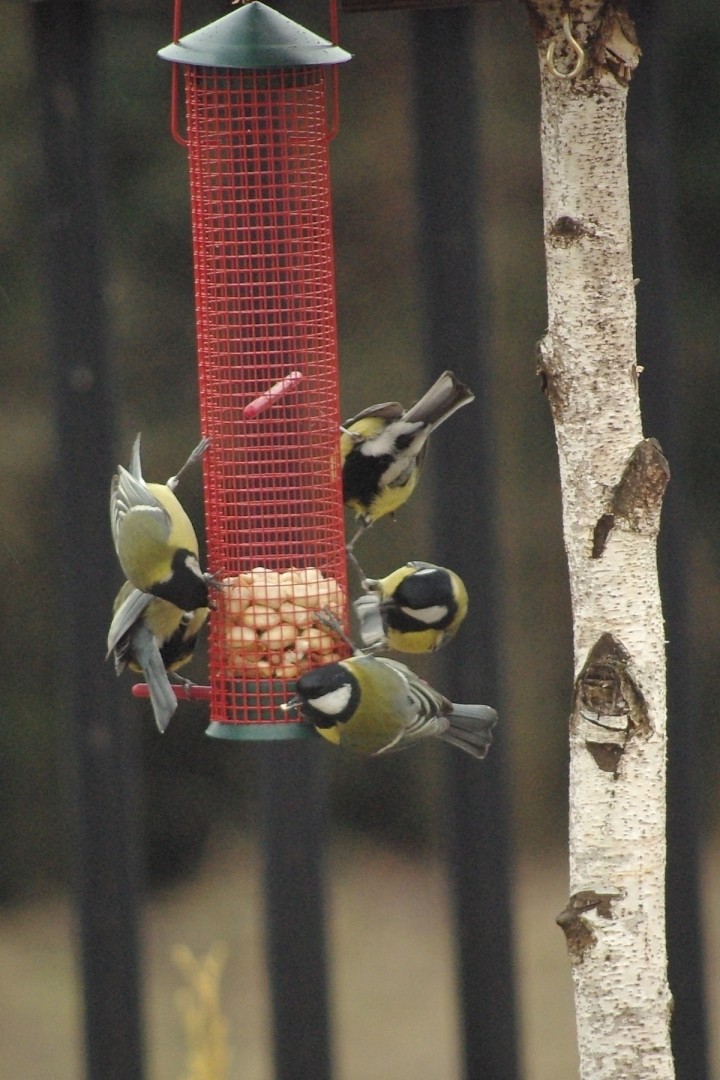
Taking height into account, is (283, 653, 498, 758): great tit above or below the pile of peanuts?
below

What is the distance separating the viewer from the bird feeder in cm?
275

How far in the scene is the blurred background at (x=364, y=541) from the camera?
4.05 m

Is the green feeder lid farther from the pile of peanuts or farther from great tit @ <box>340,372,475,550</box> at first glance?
the pile of peanuts

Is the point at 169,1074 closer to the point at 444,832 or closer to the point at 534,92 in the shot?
the point at 444,832

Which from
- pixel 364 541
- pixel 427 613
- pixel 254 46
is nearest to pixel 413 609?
pixel 427 613

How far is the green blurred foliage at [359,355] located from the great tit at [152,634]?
1162 mm

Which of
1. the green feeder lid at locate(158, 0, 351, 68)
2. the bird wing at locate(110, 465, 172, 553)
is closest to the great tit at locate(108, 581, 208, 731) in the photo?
the bird wing at locate(110, 465, 172, 553)

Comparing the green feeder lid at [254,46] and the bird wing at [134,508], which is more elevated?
the green feeder lid at [254,46]

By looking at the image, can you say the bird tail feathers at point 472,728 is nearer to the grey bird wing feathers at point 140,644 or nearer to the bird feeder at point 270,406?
the bird feeder at point 270,406

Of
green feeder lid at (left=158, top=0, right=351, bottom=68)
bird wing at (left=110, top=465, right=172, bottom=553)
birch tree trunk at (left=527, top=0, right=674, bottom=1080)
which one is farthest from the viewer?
bird wing at (left=110, top=465, right=172, bottom=553)

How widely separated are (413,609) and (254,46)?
38.8 inches

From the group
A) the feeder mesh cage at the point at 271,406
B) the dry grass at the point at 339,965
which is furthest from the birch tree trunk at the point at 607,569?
the dry grass at the point at 339,965

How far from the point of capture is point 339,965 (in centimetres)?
430

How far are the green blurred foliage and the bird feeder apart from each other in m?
1.16
